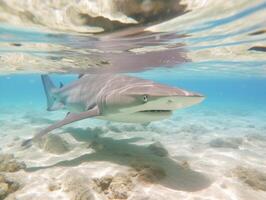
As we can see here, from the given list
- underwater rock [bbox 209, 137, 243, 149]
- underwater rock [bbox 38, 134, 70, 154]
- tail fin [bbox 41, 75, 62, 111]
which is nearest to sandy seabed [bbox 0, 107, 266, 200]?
underwater rock [bbox 38, 134, 70, 154]

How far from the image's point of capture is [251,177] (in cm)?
557

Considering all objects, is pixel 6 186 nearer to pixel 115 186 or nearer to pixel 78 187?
pixel 78 187

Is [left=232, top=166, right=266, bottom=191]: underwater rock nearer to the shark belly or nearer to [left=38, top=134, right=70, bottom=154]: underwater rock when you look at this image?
the shark belly

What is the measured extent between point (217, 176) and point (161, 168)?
4.07ft

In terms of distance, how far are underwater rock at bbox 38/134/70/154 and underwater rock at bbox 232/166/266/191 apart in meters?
5.17

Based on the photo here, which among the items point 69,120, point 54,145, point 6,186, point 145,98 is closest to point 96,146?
point 69,120

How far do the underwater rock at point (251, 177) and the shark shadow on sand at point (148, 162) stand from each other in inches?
31.2

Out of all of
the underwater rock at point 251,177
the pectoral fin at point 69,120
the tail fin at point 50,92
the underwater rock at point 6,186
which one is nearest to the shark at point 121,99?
the pectoral fin at point 69,120

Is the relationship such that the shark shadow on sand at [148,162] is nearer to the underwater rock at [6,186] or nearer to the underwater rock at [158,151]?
the underwater rock at [158,151]

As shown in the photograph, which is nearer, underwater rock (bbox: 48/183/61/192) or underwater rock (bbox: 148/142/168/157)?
underwater rock (bbox: 48/183/61/192)

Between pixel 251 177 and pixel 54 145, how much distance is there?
19.7 ft

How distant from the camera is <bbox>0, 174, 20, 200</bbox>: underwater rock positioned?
4.99m

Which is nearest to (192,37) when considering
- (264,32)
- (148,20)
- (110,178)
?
(264,32)

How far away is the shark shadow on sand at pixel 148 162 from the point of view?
5.12m
